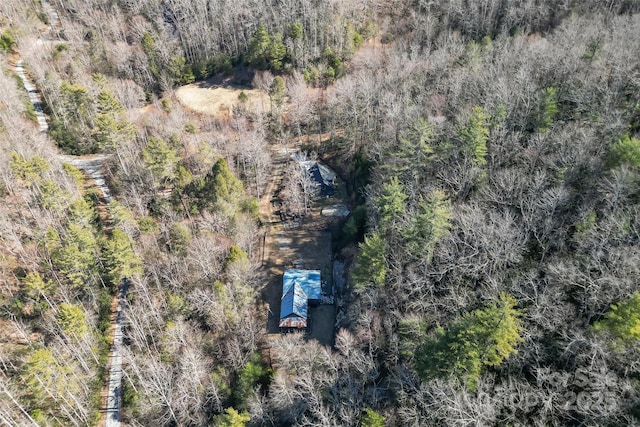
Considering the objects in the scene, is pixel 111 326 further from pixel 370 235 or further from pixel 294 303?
pixel 370 235

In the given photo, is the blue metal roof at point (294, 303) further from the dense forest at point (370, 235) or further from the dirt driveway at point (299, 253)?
the dense forest at point (370, 235)

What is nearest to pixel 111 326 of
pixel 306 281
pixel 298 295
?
pixel 298 295

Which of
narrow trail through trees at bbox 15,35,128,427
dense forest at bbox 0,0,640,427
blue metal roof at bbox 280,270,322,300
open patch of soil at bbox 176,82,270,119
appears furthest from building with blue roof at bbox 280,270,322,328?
open patch of soil at bbox 176,82,270,119

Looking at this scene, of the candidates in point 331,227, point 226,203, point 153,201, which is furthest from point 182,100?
point 331,227

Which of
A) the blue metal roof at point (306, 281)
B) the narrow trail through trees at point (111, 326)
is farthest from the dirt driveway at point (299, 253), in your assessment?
the narrow trail through trees at point (111, 326)

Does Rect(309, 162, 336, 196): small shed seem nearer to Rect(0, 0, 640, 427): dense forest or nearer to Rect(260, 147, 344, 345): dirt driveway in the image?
Rect(260, 147, 344, 345): dirt driveway

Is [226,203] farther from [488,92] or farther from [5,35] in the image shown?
[5,35]
